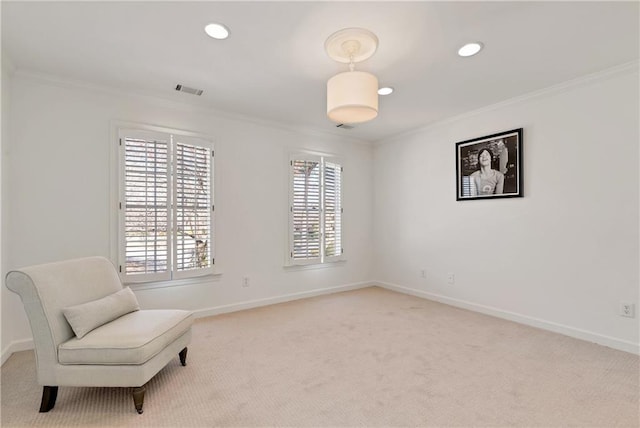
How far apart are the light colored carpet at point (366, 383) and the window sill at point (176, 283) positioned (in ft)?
1.78

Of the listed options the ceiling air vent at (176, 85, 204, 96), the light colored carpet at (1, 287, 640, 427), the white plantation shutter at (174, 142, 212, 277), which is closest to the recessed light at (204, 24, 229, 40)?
the ceiling air vent at (176, 85, 204, 96)

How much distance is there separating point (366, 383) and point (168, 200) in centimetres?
266

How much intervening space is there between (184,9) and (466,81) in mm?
2484

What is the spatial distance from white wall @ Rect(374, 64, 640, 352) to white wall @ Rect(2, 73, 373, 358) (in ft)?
4.70

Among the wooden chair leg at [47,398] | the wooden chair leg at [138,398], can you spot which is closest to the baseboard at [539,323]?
the wooden chair leg at [138,398]

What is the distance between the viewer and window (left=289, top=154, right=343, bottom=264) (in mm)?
4430

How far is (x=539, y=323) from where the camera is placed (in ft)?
10.9

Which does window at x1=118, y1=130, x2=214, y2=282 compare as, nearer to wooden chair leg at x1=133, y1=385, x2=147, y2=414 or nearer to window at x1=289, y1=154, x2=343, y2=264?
window at x1=289, y1=154, x2=343, y2=264

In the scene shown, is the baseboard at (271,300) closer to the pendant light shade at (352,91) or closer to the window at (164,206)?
the window at (164,206)

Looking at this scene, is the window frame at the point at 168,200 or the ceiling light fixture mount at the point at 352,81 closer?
the ceiling light fixture mount at the point at 352,81

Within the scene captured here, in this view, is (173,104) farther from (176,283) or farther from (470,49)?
(470,49)

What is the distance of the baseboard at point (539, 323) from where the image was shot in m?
2.77

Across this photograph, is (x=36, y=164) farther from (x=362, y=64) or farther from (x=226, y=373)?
(x=362, y=64)

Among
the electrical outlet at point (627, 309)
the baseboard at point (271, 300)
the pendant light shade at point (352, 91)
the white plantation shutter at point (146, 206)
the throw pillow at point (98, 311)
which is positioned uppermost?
the pendant light shade at point (352, 91)
